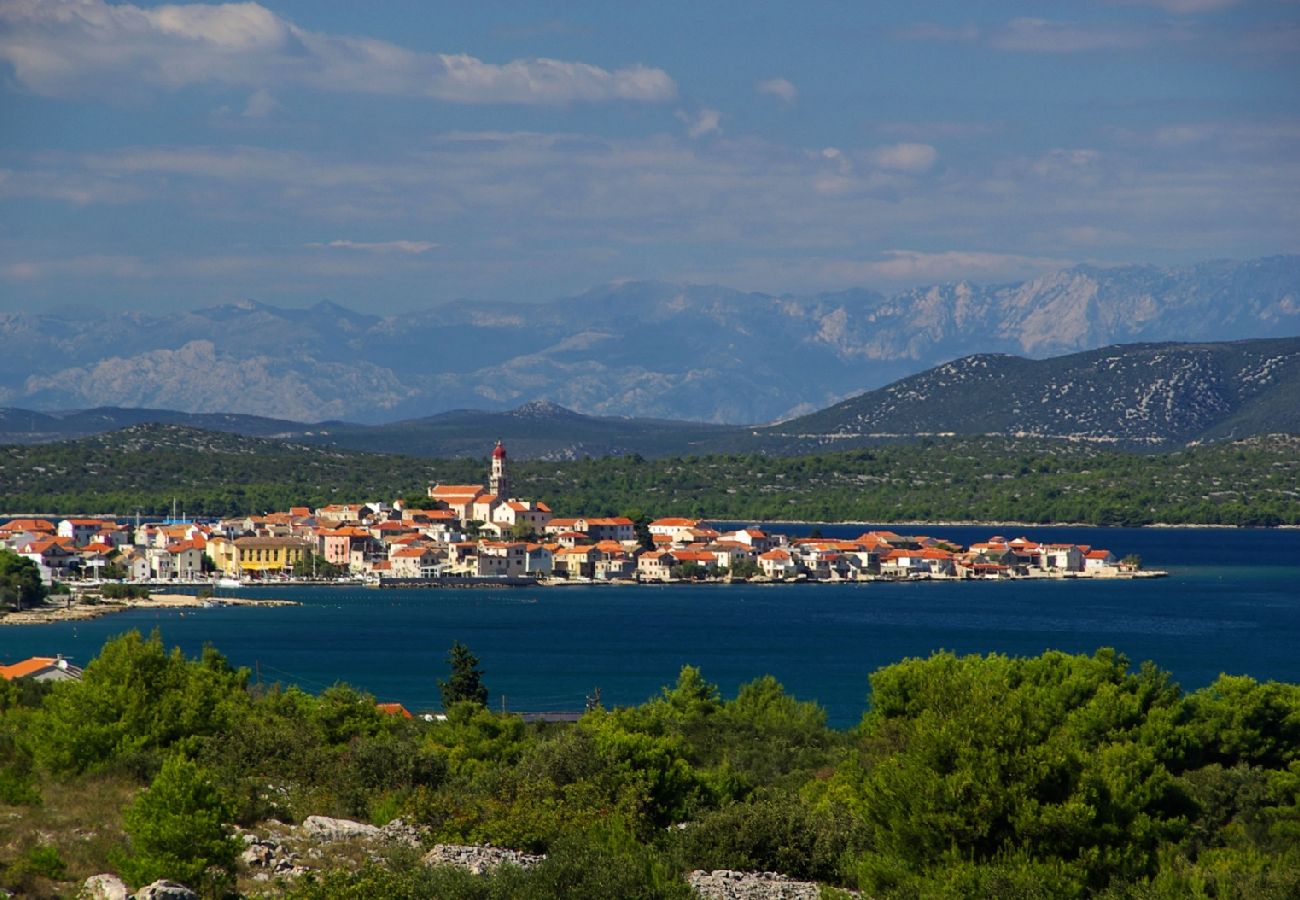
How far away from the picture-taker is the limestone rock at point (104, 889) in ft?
41.3

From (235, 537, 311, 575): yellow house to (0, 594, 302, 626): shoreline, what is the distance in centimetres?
951

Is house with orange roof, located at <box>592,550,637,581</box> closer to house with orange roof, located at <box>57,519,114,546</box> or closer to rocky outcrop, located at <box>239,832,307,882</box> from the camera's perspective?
house with orange roof, located at <box>57,519,114,546</box>

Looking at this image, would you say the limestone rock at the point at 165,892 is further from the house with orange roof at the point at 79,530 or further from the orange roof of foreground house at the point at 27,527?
the house with orange roof at the point at 79,530

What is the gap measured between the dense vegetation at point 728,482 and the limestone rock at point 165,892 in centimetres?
9452

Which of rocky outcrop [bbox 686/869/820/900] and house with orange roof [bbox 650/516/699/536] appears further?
house with orange roof [bbox 650/516/699/536]

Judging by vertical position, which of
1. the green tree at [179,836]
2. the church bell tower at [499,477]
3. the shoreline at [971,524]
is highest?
the church bell tower at [499,477]

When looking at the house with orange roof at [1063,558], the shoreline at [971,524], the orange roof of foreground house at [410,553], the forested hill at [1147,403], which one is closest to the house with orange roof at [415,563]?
the orange roof of foreground house at [410,553]

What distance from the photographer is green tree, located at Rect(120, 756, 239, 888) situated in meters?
13.1

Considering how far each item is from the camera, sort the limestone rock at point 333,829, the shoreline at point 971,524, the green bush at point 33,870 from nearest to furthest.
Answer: the green bush at point 33,870 → the limestone rock at point 333,829 → the shoreline at point 971,524

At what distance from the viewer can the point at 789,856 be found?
15375 millimetres

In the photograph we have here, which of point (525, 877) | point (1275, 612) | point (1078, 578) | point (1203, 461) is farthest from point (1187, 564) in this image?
point (525, 877)

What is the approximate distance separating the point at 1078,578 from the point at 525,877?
258ft

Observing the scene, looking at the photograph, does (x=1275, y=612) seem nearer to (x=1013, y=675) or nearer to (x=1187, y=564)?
(x=1187, y=564)

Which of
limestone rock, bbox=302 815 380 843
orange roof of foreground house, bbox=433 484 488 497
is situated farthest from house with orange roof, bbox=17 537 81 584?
limestone rock, bbox=302 815 380 843
